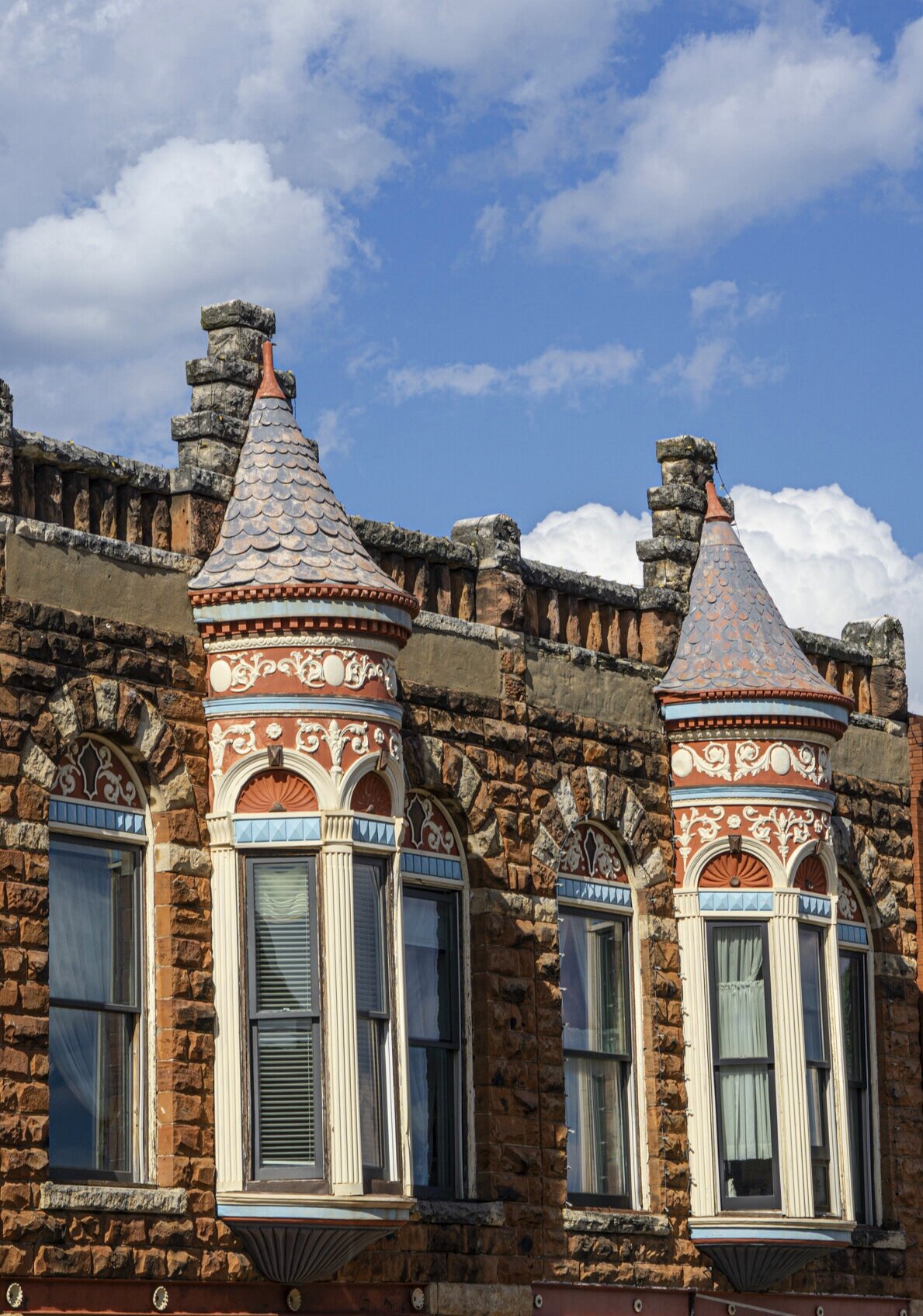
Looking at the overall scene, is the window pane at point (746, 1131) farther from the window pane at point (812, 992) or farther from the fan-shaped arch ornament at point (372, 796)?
the fan-shaped arch ornament at point (372, 796)

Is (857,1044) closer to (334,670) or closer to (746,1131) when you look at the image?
(746,1131)

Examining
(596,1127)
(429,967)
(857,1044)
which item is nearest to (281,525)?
(429,967)

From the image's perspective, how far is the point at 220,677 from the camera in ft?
63.0

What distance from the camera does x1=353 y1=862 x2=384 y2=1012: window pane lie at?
62.4ft

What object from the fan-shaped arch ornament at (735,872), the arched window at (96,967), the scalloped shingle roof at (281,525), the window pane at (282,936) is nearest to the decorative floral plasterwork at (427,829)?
the scalloped shingle roof at (281,525)

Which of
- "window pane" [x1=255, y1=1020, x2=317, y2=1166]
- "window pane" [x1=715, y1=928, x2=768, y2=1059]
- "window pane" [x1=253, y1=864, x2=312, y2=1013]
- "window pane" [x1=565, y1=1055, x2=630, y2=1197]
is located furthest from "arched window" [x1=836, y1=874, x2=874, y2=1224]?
"window pane" [x1=255, y1=1020, x2=317, y2=1166]

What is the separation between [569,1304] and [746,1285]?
7.00 ft

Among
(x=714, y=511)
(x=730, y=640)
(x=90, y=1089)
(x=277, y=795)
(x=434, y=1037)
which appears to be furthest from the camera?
(x=714, y=511)

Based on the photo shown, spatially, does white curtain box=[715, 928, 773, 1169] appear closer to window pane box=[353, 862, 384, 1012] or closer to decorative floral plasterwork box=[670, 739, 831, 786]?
decorative floral plasterwork box=[670, 739, 831, 786]

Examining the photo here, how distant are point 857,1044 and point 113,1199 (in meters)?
9.99

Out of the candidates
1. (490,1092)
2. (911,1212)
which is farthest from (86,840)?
(911,1212)

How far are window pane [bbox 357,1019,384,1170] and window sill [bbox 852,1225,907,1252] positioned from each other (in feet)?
24.1

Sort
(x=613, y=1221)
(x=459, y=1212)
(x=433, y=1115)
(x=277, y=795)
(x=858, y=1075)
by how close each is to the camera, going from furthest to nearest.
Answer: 1. (x=858, y=1075)
2. (x=613, y=1221)
3. (x=433, y=1115)
4. (x=459, y=1212)
5. (x=277, y=795)

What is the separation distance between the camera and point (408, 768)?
68.3 ft
